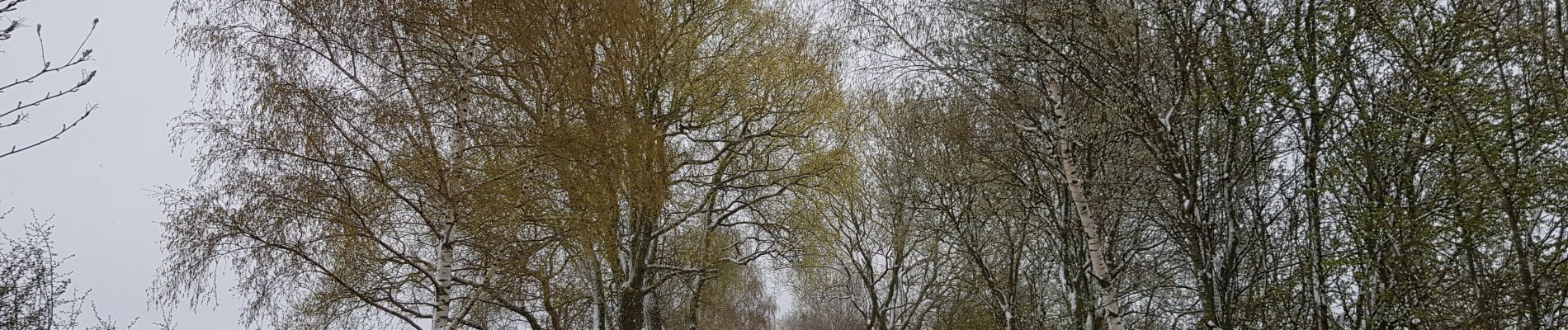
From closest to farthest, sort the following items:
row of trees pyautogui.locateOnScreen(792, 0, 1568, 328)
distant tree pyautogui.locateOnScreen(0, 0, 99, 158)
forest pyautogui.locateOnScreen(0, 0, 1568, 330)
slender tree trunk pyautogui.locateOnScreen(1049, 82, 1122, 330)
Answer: distant tree pyautogui.locateOnScreen(0, 0, 99, 158) → row of trees pyautogui.locateOnScreen(792, 0, 1568, 328) → forest pyautogui.locateOnScreen(0, 0, 1568, 330) → slender tree trunk pyautogui.locateOnScreen(1049, 82, 1122, 330)

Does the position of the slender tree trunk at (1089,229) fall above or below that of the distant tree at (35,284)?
below

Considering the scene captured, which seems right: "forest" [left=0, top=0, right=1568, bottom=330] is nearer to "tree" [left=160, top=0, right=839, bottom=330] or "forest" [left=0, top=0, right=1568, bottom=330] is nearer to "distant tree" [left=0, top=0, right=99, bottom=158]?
"tree" [left=160, top=0, right=839, bottom=330]

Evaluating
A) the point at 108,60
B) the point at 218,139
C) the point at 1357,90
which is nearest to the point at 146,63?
the point at 108,60

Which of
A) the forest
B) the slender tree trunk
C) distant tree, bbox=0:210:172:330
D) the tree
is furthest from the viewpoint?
distant tree, bbox=0:210:172:330

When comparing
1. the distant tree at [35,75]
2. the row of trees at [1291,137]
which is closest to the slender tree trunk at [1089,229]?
the row of trees at [1291,137]

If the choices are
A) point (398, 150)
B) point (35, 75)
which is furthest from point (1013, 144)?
point (35, 75)

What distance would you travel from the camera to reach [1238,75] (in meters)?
5.11

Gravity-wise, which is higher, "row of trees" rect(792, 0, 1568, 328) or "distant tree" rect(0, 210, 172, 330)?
"distant tree" rect(0, 210, 172, 330)

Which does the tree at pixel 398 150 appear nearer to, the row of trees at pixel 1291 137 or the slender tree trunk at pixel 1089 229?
the row of trees at pixel 1291 137

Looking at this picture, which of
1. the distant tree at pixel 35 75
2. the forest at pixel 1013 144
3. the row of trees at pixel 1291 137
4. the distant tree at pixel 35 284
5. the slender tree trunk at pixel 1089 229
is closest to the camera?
the distant tree at pixel 35 75

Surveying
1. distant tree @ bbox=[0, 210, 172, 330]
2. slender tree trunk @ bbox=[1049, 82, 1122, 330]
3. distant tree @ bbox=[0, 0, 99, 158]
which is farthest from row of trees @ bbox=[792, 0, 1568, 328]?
distant tree @ bbox=[0, 210, 172, 330]

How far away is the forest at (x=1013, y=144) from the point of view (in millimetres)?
4340

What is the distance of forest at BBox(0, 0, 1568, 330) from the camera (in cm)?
434

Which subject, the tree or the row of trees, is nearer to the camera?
the row of trees
